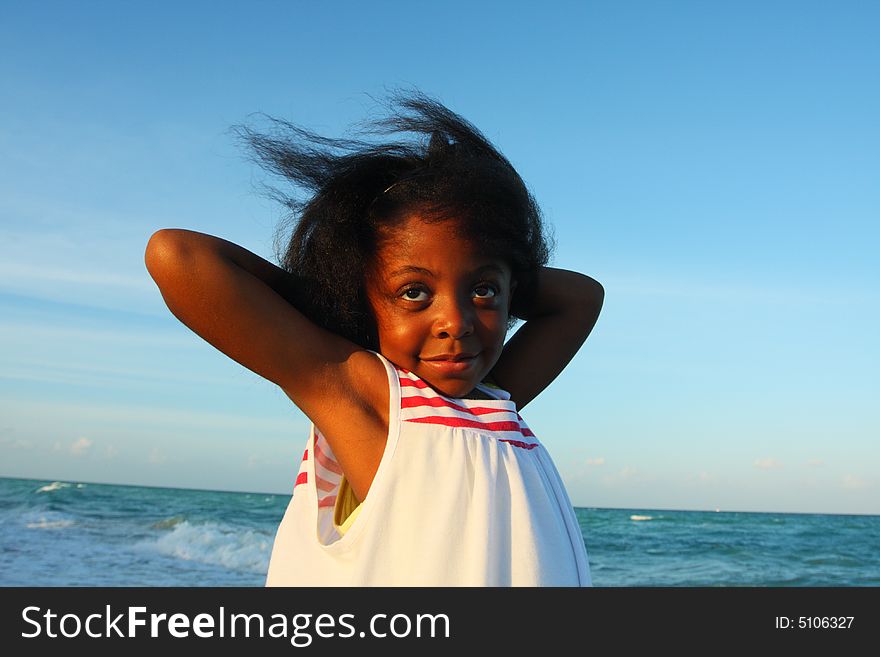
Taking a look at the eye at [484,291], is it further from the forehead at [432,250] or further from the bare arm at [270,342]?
the bare arm at [270,342]

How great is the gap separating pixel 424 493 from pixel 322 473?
27cm

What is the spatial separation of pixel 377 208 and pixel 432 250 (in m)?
0.17

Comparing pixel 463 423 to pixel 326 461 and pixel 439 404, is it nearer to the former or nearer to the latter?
pixel 439 404

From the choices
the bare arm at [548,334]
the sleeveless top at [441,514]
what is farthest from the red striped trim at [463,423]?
the bare arm at [548,334]

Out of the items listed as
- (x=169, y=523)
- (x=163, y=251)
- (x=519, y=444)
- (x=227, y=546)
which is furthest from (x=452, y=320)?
(x=169, y=523)

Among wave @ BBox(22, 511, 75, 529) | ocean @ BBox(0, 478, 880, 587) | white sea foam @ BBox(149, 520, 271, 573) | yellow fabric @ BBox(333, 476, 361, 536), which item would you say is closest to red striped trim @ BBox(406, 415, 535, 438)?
yellow fabric @ BBox(333, 476, 361, 536)

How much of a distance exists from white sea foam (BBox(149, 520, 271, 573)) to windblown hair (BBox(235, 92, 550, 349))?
12712 mm

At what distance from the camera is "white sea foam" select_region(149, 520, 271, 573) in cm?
1419

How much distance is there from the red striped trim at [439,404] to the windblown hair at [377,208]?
22 cm

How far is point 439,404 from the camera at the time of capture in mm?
1570

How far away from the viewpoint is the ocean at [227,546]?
Answer: 12.1m
